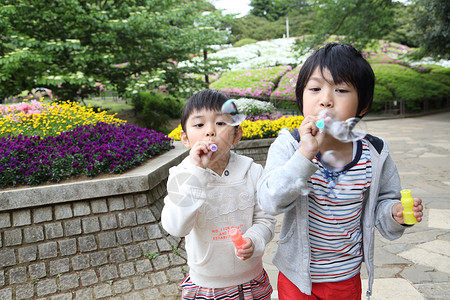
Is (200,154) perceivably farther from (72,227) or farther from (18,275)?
(18,275)

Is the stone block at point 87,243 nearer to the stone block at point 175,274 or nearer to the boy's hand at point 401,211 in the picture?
the stone block at point 175,274

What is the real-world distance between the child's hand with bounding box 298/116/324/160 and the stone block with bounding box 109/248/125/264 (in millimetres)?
2173

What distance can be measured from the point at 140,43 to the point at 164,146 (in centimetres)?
525

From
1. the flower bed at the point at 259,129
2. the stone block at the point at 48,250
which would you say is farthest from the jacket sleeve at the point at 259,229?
the flower bed at the point at 259,129

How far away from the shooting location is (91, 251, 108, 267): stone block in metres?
2.79

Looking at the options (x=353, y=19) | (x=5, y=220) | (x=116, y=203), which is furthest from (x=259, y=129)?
(x=353, y=19)

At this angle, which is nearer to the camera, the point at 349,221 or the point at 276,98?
the point at 349,221

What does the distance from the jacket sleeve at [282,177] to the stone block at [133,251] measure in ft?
6.25

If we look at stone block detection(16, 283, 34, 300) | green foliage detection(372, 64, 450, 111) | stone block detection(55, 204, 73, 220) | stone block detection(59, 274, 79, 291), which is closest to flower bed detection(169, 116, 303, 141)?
stone block detection(55, 204, 73, 220)

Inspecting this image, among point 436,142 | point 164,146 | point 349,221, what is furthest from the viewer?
point 436,142

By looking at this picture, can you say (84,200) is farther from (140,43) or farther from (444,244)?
(140,43)

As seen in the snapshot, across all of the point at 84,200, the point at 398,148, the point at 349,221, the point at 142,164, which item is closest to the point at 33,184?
the point at 84,200

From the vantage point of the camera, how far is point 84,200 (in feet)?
9.37

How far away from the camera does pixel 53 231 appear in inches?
109
